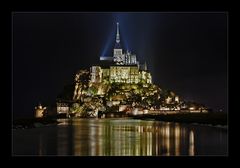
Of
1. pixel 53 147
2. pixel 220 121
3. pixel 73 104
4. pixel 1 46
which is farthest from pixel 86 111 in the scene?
pixel 1 46

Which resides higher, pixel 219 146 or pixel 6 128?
pixel 6 128

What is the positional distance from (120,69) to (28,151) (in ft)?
83.4

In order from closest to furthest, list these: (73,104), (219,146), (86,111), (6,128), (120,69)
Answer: (6,128) → (219,146) → (73,104) → (86,111) → (120,69)

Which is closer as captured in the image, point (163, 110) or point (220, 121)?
point (220, 121)

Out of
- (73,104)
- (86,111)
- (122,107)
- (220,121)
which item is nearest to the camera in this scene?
(220,121)

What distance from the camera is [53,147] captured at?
24.4 ft

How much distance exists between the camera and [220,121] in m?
14.2

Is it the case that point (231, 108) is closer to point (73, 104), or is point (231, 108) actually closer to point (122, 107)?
point (73, 104)

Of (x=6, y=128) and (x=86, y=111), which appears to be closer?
(x=6, y=128)

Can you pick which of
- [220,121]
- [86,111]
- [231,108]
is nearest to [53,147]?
[231,108]

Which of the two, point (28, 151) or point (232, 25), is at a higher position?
point (232, 25)

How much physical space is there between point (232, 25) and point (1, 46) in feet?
8.80

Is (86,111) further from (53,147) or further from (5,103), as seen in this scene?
(5,103)

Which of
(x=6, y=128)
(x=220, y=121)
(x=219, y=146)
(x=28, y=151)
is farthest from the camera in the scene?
(x=220, y=121)
